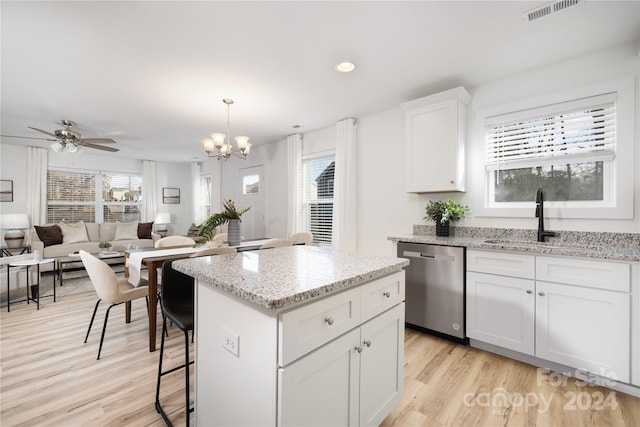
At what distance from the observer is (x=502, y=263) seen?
2.21 metres

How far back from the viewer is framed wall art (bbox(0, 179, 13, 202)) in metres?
5.20

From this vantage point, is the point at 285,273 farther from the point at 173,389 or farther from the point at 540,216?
the point at 540,216

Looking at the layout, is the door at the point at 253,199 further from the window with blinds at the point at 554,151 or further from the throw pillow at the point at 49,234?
the window with blinds at the point at 554,151

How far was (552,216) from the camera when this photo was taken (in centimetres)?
243

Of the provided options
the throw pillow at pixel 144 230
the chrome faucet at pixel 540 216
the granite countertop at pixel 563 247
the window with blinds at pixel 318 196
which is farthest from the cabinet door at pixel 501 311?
the throw pillow at pixel 144 230

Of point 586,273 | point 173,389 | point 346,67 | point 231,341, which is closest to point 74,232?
point 173,389

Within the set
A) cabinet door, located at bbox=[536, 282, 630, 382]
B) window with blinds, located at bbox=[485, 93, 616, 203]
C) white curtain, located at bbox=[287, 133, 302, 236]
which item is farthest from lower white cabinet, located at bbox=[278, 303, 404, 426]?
white curtain, located at bbox=[287, 133, 302, 236]

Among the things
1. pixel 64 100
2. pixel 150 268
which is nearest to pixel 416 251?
pixel 150 268

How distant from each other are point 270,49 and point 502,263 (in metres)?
2.59

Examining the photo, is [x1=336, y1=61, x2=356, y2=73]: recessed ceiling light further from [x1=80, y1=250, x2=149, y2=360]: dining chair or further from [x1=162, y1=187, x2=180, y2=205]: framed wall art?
[x1=162, y1=187, x2=180, y2=205]: framed wall art

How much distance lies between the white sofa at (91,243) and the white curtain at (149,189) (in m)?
0.90

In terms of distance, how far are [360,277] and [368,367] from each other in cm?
48

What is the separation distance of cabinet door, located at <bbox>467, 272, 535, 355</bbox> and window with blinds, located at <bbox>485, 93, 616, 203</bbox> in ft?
3.15

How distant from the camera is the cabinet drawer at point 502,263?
210 cm
